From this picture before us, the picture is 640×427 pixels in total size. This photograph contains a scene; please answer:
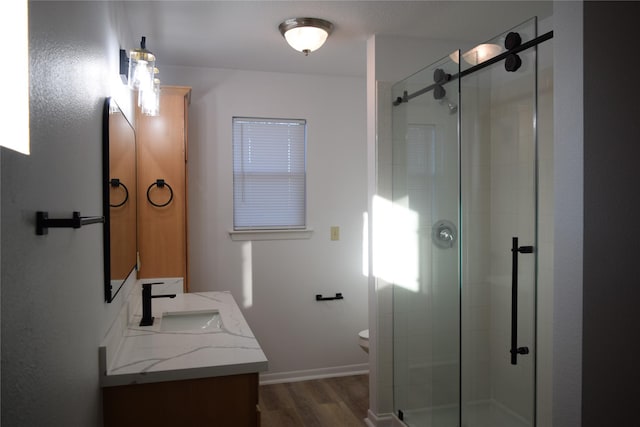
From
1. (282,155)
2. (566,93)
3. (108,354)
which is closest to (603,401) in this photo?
(566,93)

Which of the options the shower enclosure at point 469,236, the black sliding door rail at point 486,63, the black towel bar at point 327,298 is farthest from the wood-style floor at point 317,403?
the black sliding door rail at point 486,63

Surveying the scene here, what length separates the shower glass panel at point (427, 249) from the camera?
8.36ft

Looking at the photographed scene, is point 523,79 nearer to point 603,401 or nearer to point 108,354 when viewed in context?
point 603,401

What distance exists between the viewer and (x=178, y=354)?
6.27ft

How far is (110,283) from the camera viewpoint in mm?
1840

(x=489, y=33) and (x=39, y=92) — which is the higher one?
(x=489, y=33)

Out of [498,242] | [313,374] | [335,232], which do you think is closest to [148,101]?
[498,242]

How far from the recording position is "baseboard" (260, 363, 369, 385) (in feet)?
12.9

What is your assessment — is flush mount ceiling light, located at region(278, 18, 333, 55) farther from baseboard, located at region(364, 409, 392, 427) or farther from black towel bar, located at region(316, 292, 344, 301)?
baseboard, located at region(364, 409, 392, 427)

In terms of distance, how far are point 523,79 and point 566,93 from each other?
100cm

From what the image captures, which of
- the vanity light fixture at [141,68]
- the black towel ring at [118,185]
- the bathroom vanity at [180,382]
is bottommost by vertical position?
the bathroom vanity at [180,382]

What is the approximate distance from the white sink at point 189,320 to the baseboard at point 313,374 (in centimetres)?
143

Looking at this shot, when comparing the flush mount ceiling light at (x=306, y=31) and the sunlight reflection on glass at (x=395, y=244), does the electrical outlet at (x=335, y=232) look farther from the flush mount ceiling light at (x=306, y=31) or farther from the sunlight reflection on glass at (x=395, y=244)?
the flush mount ceiling light at (x=306, y=31)

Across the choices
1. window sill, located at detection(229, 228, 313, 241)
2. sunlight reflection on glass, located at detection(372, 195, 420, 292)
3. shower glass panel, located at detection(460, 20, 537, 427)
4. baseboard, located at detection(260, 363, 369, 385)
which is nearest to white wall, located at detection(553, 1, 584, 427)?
shower glass panel, located at detection(460, 20, 537, 427)
